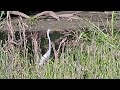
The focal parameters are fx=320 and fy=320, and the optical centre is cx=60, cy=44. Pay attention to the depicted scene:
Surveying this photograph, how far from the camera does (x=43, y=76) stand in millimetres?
2238

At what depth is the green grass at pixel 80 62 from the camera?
2283mm

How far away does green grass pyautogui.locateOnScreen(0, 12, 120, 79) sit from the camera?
2.28 meters

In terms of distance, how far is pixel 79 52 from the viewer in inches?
107

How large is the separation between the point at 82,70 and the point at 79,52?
45 cm

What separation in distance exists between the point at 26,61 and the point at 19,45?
0.71 feet

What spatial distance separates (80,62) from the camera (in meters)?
2.55

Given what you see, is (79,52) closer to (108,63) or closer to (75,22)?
(108,63)

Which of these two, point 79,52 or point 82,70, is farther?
point 79,52
